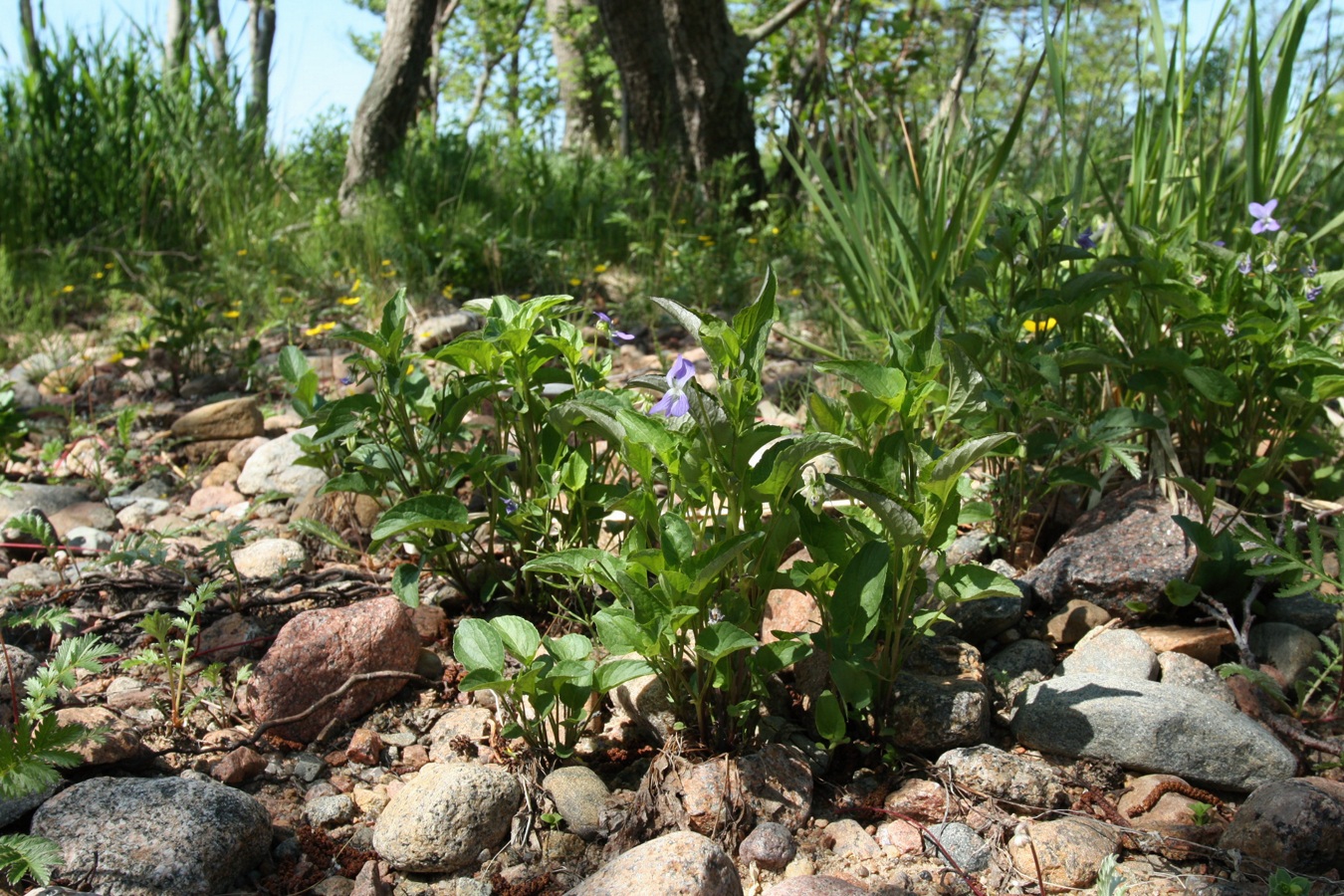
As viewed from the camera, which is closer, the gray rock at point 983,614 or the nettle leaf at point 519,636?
the nettle leaf at point 519,636

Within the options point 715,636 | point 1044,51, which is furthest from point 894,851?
point 1044,51

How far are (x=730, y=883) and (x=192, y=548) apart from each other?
6.17ft

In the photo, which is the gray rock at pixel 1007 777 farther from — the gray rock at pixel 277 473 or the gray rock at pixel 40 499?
the gray rock at pixel 40 499

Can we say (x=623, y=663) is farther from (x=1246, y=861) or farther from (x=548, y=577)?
(x=1246, y=861)

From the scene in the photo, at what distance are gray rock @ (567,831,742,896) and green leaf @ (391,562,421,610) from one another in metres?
0.73

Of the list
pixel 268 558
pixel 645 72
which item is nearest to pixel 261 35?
pixel 645 72

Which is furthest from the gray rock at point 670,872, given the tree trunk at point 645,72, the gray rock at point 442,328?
the tree trunk at point 645,72

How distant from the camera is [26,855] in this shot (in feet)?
4.36

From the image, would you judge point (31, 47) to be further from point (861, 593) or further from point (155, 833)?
point (861, 593)

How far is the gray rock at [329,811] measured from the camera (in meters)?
1.76

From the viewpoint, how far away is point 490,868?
1648 mm

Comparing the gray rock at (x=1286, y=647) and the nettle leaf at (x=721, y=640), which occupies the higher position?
the nettle leaf at (x=721, y=640)

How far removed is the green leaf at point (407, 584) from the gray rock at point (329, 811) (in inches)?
15.4

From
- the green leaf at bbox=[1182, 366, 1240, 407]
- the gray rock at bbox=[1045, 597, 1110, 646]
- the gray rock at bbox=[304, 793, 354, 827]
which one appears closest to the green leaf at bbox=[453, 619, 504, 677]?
the gray rock at bbox=[304, 793, 354, 827]
